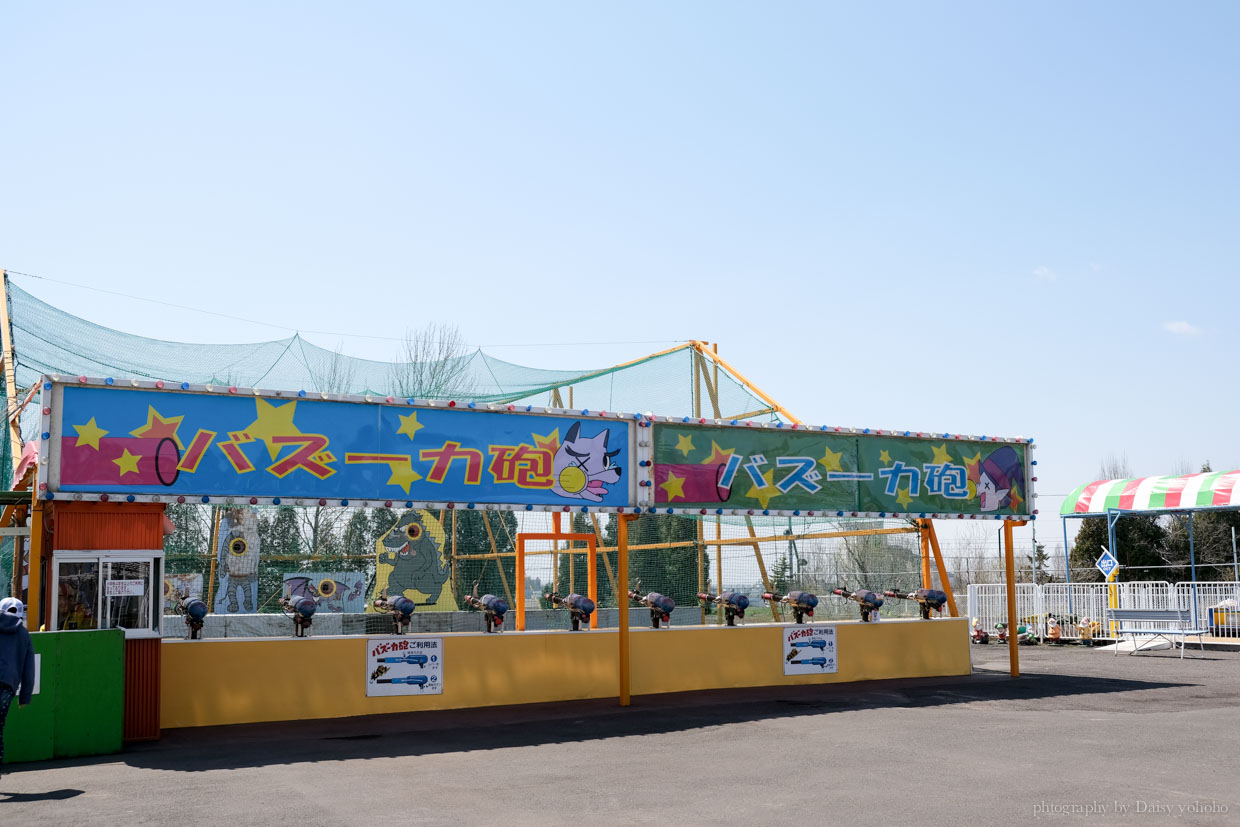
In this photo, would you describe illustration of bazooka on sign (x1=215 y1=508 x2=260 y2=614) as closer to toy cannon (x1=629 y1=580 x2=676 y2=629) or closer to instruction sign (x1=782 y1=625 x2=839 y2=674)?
toy cannon (x1=629 y1=580 x2=676 y2=629)

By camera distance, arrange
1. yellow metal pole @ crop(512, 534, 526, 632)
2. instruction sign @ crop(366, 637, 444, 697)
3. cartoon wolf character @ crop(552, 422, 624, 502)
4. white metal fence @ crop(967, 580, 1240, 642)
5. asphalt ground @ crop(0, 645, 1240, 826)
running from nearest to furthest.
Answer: asphalt ground @ crop(0, 645, 1240, 826) < instruction sign @ crop(366, 637, 444, 697) < cartoon wolf character @ crop(552, 422, 624, 502) < yellow metal pole @ crop(512, 534, 526, 632) < white metal fence @ crop(967, 580, 1240, 642)

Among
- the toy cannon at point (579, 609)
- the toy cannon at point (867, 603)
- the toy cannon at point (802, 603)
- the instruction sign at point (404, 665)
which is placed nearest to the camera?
the instruction sign at point (404, 665)

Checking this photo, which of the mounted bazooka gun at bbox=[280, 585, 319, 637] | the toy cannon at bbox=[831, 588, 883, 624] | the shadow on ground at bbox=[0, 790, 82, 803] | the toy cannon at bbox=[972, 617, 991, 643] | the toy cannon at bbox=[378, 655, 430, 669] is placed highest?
the mounted bazooka gun at bbox=[280, 585, 319, 637]

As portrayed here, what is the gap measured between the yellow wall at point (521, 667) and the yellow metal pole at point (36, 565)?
4.85 ft

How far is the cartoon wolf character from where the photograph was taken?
14.3 m

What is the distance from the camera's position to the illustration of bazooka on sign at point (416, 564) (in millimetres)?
19844

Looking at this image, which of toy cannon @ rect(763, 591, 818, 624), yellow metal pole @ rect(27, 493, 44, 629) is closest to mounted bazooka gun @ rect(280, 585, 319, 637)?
yellow metal pole @ rect(27, 493, 44, 629)

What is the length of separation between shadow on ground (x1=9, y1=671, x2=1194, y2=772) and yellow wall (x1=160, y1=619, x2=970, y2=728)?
26 centimetres

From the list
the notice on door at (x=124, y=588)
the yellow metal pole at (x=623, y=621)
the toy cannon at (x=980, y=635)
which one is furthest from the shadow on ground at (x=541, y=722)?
the toy cannon at (x=980, y=635)

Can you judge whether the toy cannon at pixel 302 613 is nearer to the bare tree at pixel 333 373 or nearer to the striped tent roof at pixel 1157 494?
the bare tree at pixel 333 373

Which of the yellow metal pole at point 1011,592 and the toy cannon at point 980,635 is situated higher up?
the yellow metal pole at point 1011,592

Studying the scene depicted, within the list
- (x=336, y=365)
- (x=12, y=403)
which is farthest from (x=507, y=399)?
(x=12, y=403)

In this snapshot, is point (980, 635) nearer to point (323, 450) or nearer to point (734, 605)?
point (734, 605)

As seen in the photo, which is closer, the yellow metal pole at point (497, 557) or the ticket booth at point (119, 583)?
the ticket booth at point (119, 583)
